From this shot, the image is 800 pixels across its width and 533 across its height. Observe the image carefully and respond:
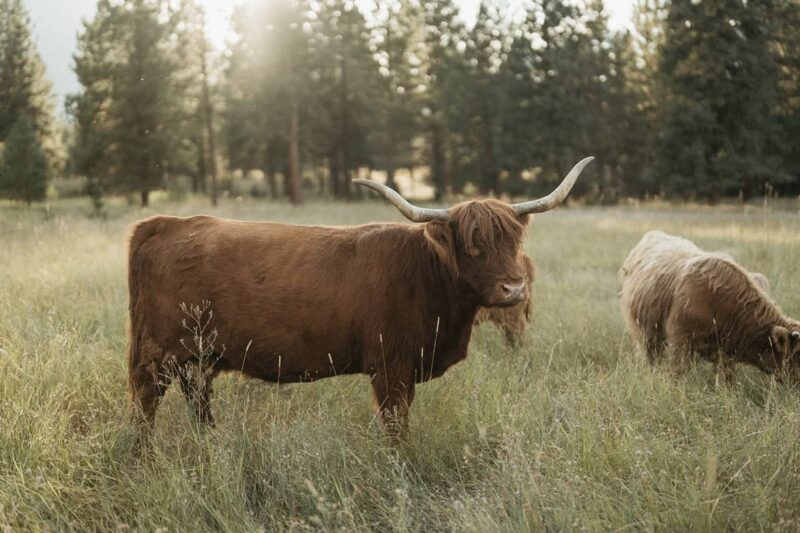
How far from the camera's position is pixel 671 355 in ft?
16.1

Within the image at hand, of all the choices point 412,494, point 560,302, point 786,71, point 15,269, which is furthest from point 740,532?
point 786,71

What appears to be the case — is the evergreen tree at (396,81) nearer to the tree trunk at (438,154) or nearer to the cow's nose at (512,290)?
the tree trunk at (438,154)

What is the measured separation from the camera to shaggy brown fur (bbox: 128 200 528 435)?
3730mm

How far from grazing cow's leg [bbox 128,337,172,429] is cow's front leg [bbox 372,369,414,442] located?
1.32 metres

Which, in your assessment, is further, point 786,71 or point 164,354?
point 786,71

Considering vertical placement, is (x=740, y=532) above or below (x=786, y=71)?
below

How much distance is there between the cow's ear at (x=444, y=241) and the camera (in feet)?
12.2

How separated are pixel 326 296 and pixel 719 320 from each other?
3101 mm

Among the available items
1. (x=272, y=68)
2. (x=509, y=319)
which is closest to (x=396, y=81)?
(x=272, y=68)

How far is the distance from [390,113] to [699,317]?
1463 inches

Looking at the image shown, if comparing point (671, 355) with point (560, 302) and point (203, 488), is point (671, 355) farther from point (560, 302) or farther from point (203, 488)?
point (203, 488)

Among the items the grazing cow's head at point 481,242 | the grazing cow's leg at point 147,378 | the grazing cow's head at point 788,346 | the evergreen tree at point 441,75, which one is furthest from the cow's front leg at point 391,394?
the evergreen tree at point 441,75

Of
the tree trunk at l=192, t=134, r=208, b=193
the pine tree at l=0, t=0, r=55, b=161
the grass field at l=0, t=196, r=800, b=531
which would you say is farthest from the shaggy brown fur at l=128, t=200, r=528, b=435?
the tree trunk at l=192, t=134, r=208, b=193

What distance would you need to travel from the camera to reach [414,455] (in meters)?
3.48
